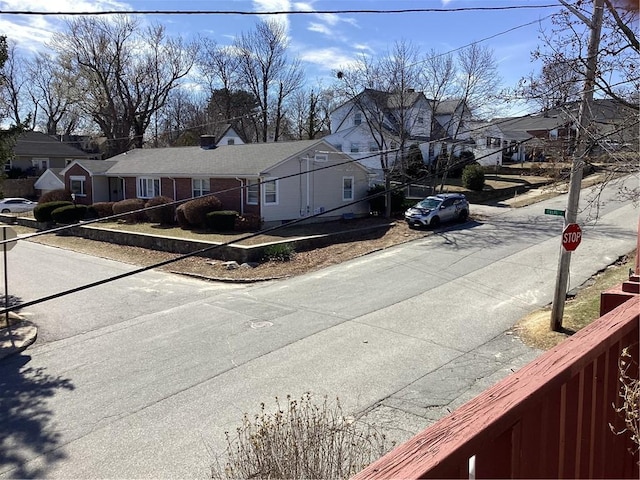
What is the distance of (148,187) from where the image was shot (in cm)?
3575

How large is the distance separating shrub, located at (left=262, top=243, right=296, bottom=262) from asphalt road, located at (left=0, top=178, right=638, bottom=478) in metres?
2.35

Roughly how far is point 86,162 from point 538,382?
140 feet

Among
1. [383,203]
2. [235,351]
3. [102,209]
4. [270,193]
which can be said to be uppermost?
[270,193]

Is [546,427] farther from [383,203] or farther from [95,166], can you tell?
[95,166]

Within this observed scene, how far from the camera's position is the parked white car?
40.5 metres

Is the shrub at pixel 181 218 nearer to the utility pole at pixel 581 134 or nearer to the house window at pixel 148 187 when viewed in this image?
the house window at pixel 148 187

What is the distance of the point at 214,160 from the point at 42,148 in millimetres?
36001

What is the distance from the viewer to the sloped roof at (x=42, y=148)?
2237 inches

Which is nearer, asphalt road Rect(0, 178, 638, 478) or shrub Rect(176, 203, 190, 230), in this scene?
asphalt road Rect(0, 178, 638, 478)

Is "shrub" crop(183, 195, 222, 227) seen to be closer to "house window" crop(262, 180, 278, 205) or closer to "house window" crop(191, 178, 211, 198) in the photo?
"house window" crop(262, 180, 278, 205)

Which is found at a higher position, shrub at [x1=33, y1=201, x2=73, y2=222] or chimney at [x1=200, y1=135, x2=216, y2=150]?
chimney at [x1=200, y1=135, x2=216, y2=150]

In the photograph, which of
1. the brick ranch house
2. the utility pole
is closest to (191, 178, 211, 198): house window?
the brick ranch house

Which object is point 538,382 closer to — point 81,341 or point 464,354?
point 464,354

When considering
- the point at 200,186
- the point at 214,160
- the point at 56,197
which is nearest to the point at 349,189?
the point at 214,160
